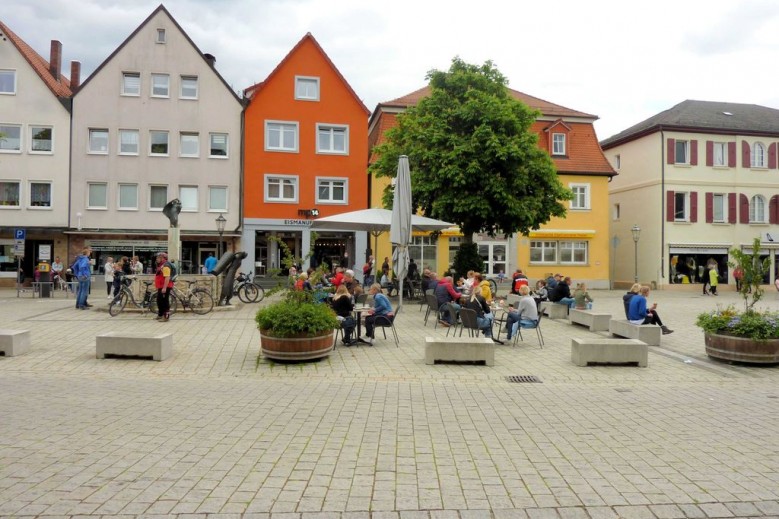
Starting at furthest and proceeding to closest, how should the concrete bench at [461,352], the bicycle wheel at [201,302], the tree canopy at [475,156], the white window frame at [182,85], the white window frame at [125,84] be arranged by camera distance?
the white window frame at [182,85]
the white window frame at [125,84]
the tree canopy at [475,156]
the bicycle wheel at [201,302]
the concrete bench at [461,352]

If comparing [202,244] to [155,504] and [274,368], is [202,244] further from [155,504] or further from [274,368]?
[155,504]

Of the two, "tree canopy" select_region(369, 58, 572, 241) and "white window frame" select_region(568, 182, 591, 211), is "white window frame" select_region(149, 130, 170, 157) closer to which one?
"tree canopy" select_region(369, 58, 572, 241)

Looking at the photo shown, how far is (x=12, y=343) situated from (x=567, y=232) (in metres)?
31.1

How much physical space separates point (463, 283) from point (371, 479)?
12334 mm

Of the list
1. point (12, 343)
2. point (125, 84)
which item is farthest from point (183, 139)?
point (12, 343)

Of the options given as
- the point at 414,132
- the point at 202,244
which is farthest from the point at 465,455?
the point at 202,244

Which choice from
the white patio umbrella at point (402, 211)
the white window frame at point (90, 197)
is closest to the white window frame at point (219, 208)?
the white window frame at point (90, 197)

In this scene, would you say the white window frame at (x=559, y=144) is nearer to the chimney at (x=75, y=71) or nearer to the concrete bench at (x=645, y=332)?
the concrete bench at (x=645, y=332)

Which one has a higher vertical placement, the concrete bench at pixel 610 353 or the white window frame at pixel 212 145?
the white window frame at pixel 212 145

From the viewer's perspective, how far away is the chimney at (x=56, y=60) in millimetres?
36562

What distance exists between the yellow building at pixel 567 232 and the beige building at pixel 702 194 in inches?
75.9

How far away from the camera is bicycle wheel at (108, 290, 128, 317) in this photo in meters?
16.6

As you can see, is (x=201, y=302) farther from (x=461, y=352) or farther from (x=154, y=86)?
(x=154, y=86)

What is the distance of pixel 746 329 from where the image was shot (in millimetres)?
10188
